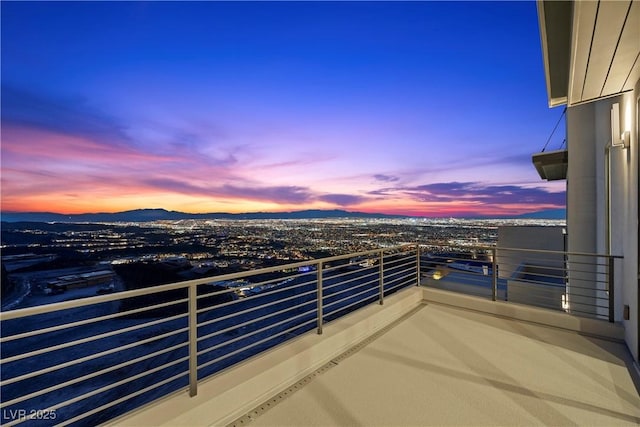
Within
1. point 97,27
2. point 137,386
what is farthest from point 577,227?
point 137,386

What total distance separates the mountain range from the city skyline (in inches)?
14.6

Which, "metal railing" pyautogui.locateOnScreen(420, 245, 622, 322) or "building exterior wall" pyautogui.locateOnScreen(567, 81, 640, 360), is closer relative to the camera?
"building exterior wall" pyautogui.locateOnScreen(567, 81, 640, 360)

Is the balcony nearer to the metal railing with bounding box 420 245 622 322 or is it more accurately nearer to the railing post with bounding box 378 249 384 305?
the railing post with bounding box 378 249 384 305

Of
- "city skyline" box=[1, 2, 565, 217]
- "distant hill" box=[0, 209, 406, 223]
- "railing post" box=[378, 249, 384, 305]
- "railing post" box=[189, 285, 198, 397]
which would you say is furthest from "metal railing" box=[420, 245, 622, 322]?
"distant hill" box=[0, 209, 406, 223]

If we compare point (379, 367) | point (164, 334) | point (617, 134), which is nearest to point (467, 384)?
point (379, 367)

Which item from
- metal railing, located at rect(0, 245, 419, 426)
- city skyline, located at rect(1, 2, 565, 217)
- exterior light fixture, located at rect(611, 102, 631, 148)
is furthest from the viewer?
city skyline, located at rect(1, 2, 565, 217)

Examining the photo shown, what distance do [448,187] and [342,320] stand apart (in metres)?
14.2

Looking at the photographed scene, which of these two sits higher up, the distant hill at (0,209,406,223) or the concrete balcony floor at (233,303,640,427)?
the distant hill at (0,209,406,223)

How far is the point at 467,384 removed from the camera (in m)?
1.94

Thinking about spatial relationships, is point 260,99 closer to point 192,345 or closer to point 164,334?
point 164,334

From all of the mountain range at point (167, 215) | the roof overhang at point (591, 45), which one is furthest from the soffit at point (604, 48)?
the mountain range at point (167, 215)

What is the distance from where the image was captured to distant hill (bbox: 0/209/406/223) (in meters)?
10.0

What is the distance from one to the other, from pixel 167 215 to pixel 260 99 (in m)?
8.70

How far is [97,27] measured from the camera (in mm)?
5812
